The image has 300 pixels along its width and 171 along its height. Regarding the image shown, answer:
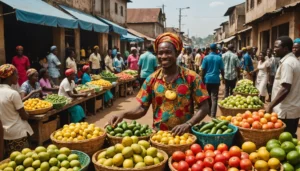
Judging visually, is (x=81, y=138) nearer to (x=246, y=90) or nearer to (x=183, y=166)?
(x=183, y=166)

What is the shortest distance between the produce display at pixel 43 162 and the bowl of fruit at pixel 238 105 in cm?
371

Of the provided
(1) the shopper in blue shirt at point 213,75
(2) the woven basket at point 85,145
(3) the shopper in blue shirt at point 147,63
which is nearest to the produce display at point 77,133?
(2) the woven basket at point 85,145

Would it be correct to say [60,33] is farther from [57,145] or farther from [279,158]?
[279,158]

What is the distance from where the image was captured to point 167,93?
10.4 ft

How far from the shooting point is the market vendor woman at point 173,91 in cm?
308

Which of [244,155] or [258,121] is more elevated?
[258,121]

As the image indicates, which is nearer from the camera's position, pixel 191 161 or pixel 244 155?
pixel 191 161

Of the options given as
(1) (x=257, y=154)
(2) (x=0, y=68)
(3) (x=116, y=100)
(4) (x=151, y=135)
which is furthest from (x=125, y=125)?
(3) (x=116, y=100)

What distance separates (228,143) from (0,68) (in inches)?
136

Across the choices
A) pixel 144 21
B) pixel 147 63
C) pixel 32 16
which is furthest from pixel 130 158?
pixel 144 21

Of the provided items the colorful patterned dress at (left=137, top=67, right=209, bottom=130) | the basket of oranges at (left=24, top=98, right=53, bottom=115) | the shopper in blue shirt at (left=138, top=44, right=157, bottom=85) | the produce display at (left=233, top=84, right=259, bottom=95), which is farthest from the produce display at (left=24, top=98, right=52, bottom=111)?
the produce display at (left=233, top=84, right=259, bottom=95)

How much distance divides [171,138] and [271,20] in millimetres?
15882

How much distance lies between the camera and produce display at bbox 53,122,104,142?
129 inches

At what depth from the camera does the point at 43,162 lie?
2668 millimetres
